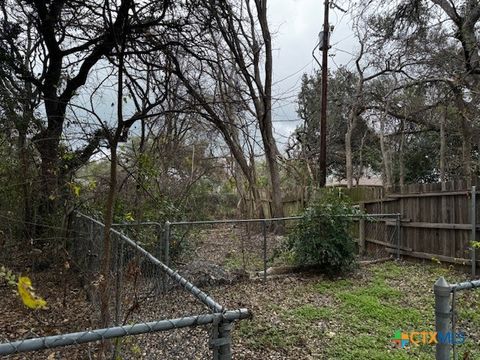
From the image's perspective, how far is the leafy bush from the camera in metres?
6.06

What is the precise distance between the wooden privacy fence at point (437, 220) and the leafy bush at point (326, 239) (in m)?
1.54

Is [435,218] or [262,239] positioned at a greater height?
[435,218]

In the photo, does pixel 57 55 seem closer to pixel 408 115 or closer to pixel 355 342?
pixel 355 342

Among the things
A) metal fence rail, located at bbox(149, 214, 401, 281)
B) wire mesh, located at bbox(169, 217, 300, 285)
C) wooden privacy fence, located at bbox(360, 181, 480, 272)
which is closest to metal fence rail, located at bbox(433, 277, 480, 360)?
wire mesh, located at bbox(169, 217, 300, 285)

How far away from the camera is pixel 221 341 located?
1406mm

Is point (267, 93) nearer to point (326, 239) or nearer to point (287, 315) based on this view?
point (326, 239)

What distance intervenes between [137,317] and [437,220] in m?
5.54

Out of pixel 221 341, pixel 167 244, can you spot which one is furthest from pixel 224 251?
pixel 221 341

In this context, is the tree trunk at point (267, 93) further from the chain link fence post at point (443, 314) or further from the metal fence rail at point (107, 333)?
the metal fence rail at point (107, 333)

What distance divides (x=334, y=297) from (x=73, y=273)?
3507 millimetres

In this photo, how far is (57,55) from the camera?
19.0 ft

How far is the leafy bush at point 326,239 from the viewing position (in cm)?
606

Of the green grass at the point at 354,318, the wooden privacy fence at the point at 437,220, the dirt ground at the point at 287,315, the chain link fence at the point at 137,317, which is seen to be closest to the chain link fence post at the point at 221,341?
the chain link fence at the point at 137,317

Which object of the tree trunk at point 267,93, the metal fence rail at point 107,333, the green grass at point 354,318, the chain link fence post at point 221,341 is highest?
the tree trunk at point 267,93
